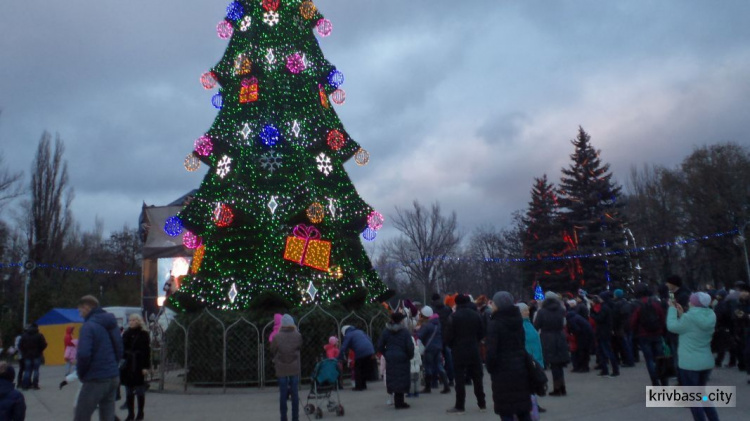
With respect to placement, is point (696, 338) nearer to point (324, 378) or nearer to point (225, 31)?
point (324, 378)

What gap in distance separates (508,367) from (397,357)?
4.39 m

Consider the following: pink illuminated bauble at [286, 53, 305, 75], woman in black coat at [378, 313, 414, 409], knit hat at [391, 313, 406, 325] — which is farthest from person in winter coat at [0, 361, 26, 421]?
pink illuminated bauble at [286, 53, 305, 75]

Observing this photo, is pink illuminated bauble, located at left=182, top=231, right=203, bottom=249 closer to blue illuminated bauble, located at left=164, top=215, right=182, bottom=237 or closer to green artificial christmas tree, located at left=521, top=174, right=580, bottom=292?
blue illuminated bauble, located at left=164, top=215, right=182, bottom=237

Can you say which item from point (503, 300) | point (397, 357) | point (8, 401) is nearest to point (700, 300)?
point (503, 300)

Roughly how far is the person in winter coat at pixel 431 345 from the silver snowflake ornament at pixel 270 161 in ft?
20.9

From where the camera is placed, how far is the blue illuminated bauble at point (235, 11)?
18.0 meters

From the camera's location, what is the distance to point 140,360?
9.52m

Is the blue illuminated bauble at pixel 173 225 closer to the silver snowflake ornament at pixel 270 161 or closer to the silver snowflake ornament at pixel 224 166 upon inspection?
the silver snowflake ornament at pixel 224 166

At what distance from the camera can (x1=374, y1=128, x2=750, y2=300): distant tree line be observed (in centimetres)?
3869

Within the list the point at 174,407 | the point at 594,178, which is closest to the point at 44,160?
the point at 174,407

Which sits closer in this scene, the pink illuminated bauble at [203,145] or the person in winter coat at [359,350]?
the person in winter coat at [359,350]

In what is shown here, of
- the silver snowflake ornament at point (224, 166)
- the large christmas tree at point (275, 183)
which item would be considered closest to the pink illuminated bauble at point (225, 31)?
the large christmas tree at point (275, 183)

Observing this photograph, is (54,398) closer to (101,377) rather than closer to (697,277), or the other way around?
(101,377)

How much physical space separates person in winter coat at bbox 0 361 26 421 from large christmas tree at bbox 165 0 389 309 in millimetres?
7947
